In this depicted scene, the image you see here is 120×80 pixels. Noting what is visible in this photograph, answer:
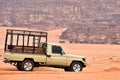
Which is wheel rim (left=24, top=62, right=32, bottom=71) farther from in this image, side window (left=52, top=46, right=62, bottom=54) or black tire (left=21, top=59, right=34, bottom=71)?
side window (left=52, top=46, right=62, bottom=54)

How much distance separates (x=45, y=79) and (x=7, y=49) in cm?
539

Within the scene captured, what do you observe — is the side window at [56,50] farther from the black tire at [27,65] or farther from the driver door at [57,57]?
the black tire at [27,65]

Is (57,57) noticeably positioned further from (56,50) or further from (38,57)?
(38,57)

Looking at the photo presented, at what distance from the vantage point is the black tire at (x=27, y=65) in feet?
85.8

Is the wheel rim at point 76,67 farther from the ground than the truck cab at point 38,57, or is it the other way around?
the truck cab at point 38,57

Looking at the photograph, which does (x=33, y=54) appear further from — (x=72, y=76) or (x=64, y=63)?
(x=72, y=76)

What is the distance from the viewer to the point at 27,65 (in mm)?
26297

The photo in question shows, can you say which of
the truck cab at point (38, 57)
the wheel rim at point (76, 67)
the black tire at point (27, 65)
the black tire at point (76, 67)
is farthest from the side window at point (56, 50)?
the black tire at point (27, 65)

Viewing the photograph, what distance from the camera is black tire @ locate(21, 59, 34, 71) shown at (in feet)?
85.8

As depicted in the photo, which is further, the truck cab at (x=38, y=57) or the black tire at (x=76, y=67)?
the black tire at (x=76, y=67)

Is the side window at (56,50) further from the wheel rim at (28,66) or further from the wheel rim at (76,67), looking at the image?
the wheel rim at (28,66)

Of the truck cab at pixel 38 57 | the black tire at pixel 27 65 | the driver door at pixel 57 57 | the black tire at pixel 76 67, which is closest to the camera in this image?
the truck cab at pixel 38 57

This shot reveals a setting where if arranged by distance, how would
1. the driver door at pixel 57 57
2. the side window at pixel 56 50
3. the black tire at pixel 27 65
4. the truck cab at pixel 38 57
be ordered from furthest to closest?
1. the side window at pixel 56 50
2. the driver door at pixel 57 57
3. the black tire at pixel 27 65
4. the truck cab at pixel 38 57

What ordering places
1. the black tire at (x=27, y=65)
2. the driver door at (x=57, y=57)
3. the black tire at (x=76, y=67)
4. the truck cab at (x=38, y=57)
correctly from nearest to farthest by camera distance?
1. the truck cab at (x=38, y=57)
2. the black tire at (x=27, y=65)
3. the driver door at (x=57, y=57)
4. the black tire at (x=76, y=67)
